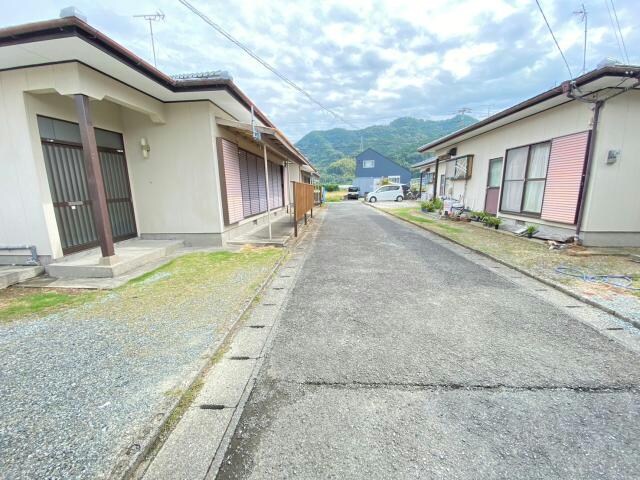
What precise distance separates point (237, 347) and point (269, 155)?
9.45 meters

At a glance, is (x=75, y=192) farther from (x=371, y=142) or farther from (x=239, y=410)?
(x=371, y=142)

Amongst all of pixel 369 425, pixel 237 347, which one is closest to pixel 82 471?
pixel 237 347

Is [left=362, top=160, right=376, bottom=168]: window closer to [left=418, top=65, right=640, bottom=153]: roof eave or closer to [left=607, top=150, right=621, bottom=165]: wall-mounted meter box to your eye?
[left=418, top=65, right=640, bottom=153]: roof eave

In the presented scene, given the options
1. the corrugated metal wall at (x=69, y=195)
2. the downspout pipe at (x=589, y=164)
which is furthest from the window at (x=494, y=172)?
the corrugated metal wall at (x=69, y=195)

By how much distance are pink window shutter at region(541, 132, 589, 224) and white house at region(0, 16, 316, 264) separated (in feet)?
21.5

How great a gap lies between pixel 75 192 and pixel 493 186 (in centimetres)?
1122

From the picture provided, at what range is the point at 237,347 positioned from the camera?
2.52 metres

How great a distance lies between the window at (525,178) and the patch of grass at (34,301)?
9.59 m

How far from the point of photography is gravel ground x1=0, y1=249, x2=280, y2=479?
151cm

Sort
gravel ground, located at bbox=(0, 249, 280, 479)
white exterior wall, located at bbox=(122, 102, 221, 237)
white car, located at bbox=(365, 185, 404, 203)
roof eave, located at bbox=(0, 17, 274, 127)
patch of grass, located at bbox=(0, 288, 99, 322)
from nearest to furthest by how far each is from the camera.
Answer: gravel ground, located at bbox=(0, 249, 280, 479) < patch of grass, located at bbox=(0, 288, 99, 322) < roof eave, located at bbox=(0, 17, 274, 127) < white exterior wall, located at bbox=(122, 102, 221, 237) < white car, located at bbox=(365, 185, 404, 203)

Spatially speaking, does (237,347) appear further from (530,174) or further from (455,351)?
(530,174)

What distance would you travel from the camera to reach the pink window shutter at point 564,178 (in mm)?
5871

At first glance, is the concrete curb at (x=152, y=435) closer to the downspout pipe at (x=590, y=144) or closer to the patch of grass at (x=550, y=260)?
the patch of grass at (x=550, y=260)

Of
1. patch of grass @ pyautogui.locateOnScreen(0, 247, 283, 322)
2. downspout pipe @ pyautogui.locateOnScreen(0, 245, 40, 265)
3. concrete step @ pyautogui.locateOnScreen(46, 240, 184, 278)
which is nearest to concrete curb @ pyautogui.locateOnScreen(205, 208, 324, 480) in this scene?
patch of grass @ pyautogui.locateOnScreen(0, 247, 283, 322)
